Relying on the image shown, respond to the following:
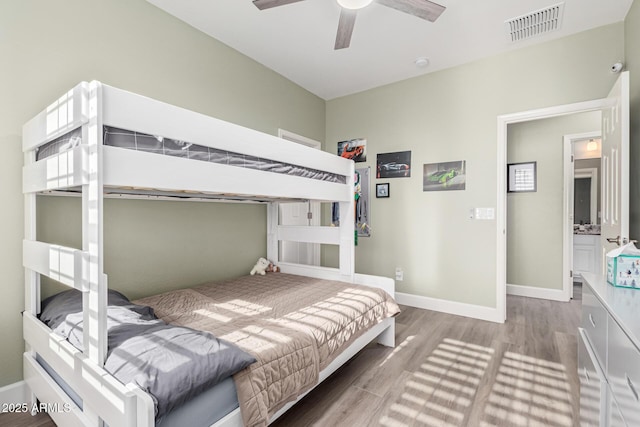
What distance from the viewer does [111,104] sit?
3.69 feet

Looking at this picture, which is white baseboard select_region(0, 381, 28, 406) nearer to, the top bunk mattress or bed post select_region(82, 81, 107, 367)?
bed post select_region(82, 81, 107, 367)

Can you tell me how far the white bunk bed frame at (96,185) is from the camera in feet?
3.52

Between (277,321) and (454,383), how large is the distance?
3.94ft

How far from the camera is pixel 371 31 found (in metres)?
2.61

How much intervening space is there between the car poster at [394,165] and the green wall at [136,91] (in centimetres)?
137

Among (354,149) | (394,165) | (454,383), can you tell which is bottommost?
(454,383)

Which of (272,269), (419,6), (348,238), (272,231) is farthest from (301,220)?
(419,6)

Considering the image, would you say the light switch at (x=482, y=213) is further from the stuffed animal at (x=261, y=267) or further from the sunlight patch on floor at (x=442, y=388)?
the stuffed animal at (x=261, y=267)

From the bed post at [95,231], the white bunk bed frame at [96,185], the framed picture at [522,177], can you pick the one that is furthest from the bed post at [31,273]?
the framed picture at [522,177]

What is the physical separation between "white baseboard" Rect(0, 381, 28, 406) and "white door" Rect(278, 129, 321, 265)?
241 cm

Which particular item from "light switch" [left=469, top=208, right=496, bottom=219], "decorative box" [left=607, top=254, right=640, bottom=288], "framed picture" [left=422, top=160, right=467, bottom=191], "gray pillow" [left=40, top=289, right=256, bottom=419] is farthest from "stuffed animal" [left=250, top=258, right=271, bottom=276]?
"decorative box" [left=607, top=254, right=640, bottom=288]

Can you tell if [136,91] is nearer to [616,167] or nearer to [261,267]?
[261,267]

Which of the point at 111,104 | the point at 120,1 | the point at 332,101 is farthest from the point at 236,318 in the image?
the point at 332,101

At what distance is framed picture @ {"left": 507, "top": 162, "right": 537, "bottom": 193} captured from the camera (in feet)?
12.8
